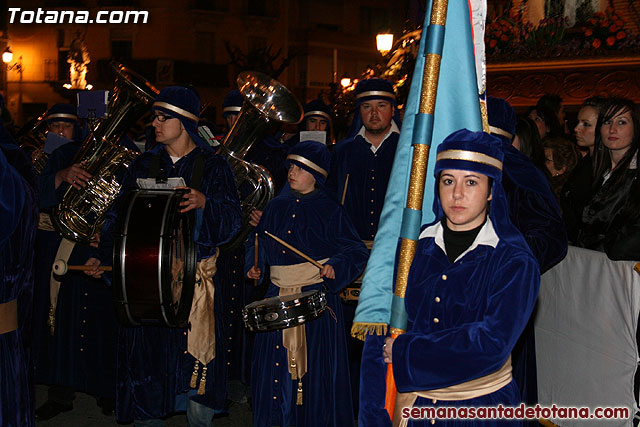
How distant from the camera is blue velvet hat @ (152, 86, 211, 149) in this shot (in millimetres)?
5199

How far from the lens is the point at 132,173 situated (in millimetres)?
5262

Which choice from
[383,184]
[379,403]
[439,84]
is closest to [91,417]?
[383,184]

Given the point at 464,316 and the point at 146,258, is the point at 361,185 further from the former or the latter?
the point at 464,316

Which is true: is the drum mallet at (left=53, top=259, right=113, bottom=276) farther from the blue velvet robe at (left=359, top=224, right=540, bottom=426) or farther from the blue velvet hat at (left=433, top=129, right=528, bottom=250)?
the blue velvet hat at (left=433, top=129, right=528, bottom=250)

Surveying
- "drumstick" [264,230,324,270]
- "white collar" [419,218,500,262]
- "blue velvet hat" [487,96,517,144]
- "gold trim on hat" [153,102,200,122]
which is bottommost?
"drumstick" [264,230,324,270]

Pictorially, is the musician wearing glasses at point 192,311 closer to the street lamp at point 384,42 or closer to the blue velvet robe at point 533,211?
the blue velvet robe at point 533,211

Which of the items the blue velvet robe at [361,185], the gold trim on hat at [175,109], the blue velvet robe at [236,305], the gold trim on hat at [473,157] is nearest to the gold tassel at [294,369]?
the blue velvet robe at [361,185]

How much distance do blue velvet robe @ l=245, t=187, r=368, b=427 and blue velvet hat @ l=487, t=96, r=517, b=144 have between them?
1.41 m

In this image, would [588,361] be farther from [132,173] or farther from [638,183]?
[132,173]

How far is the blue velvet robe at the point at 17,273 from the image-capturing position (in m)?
3.18

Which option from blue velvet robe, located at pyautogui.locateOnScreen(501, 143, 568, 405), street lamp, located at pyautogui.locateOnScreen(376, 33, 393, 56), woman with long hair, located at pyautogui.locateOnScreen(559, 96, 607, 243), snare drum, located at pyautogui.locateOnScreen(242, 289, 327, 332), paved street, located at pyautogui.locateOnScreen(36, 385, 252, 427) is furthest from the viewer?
street lamp, located at pyautogui.locateOnScreen(376, 33, 393, 56)

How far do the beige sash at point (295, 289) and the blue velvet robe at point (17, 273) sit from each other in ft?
6.73
